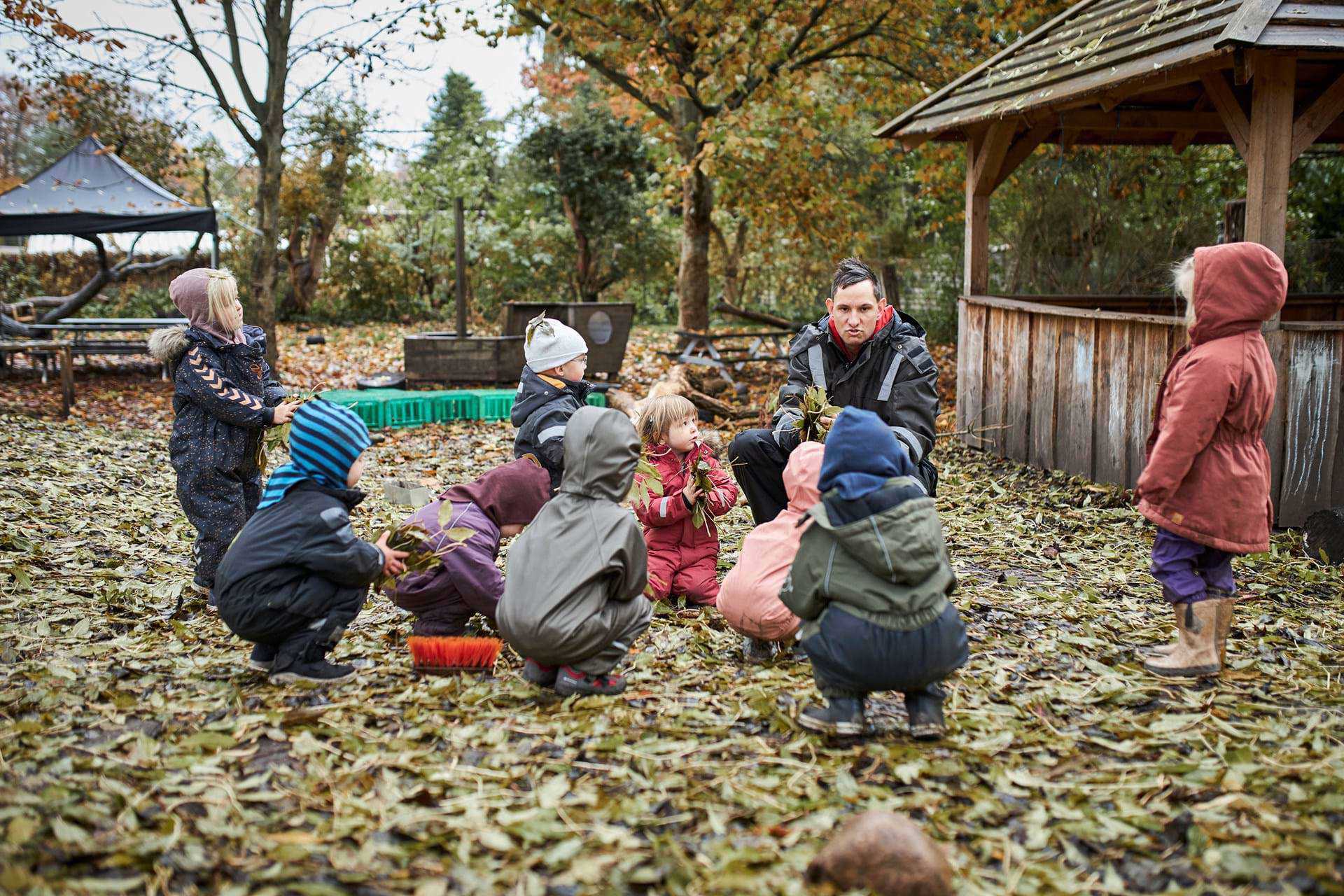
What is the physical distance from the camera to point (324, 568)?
3887mm

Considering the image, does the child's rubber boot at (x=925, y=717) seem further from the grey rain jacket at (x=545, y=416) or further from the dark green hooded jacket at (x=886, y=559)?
the grey rain jacket at (x=545, y=416)

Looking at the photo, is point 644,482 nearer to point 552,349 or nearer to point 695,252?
point 552,349

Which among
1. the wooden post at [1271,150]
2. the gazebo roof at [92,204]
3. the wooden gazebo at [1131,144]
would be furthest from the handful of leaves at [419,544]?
the gazebo roof at [92,204]

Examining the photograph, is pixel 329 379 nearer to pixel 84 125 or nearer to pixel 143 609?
pixel 84 125

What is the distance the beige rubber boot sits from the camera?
171 inches

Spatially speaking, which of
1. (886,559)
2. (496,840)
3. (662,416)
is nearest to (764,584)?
(886,559)

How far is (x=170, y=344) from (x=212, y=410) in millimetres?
366

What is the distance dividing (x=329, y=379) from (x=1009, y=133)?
9.38 meters

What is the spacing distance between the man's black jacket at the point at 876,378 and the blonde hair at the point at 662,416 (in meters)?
0.45

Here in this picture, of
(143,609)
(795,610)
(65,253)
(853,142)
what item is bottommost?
(143,609)

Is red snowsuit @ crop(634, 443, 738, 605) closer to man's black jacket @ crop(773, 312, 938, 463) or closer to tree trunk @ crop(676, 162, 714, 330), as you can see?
man's black jacket @ crop(773, 312, 938, 463)

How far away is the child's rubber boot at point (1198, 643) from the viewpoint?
430cm

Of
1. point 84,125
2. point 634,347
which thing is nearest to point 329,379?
point 634,347

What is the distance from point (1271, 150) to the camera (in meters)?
6.66
